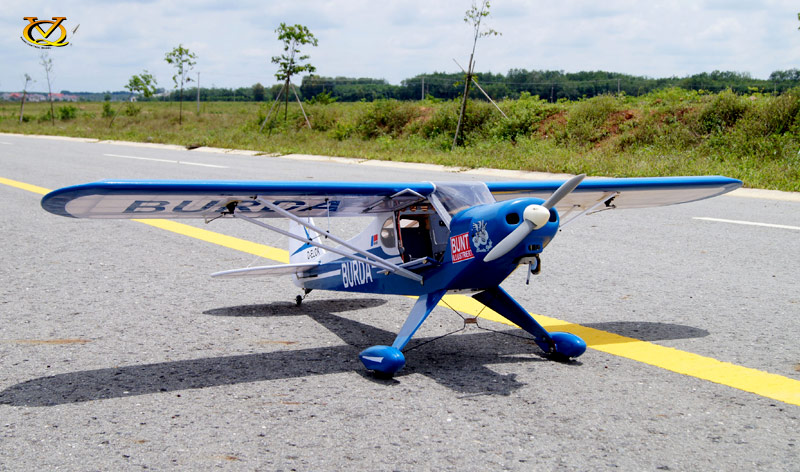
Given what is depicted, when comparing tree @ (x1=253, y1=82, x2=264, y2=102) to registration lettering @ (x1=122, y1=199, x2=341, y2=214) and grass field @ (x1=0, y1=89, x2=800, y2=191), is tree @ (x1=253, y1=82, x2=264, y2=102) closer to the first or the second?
grass field @ (x1=0, y1=89, x2=800, y2=191)

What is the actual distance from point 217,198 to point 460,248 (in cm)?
158

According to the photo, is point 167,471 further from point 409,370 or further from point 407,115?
point 407,115

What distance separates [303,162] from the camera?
21.3 meters

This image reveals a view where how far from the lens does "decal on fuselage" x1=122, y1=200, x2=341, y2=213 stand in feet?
15.0

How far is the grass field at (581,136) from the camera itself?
1589 cm

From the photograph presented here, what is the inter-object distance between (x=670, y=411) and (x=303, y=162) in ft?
59.8

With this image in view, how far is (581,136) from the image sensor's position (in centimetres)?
2122

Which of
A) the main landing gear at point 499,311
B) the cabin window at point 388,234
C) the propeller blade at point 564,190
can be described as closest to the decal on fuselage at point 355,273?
the cabin window at point 388,234

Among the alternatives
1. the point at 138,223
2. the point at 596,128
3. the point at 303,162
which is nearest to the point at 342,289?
the point at 138,223

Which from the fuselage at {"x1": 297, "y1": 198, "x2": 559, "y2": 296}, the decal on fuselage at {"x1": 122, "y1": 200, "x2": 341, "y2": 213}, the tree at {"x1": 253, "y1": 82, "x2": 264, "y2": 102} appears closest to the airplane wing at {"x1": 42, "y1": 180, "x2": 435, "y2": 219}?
the decal on fuselage at {"x1": 122, "y1": 200, "x2": 341, "y2": 213}

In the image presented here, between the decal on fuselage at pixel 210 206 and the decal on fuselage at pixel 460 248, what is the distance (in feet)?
3.20

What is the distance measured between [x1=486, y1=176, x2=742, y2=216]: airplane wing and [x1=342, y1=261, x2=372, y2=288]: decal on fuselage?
111 centimetres

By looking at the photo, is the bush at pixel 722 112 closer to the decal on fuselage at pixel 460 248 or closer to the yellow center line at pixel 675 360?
the yellow center line at pixel 675 360

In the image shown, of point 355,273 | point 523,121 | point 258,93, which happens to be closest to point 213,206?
point 355,273
